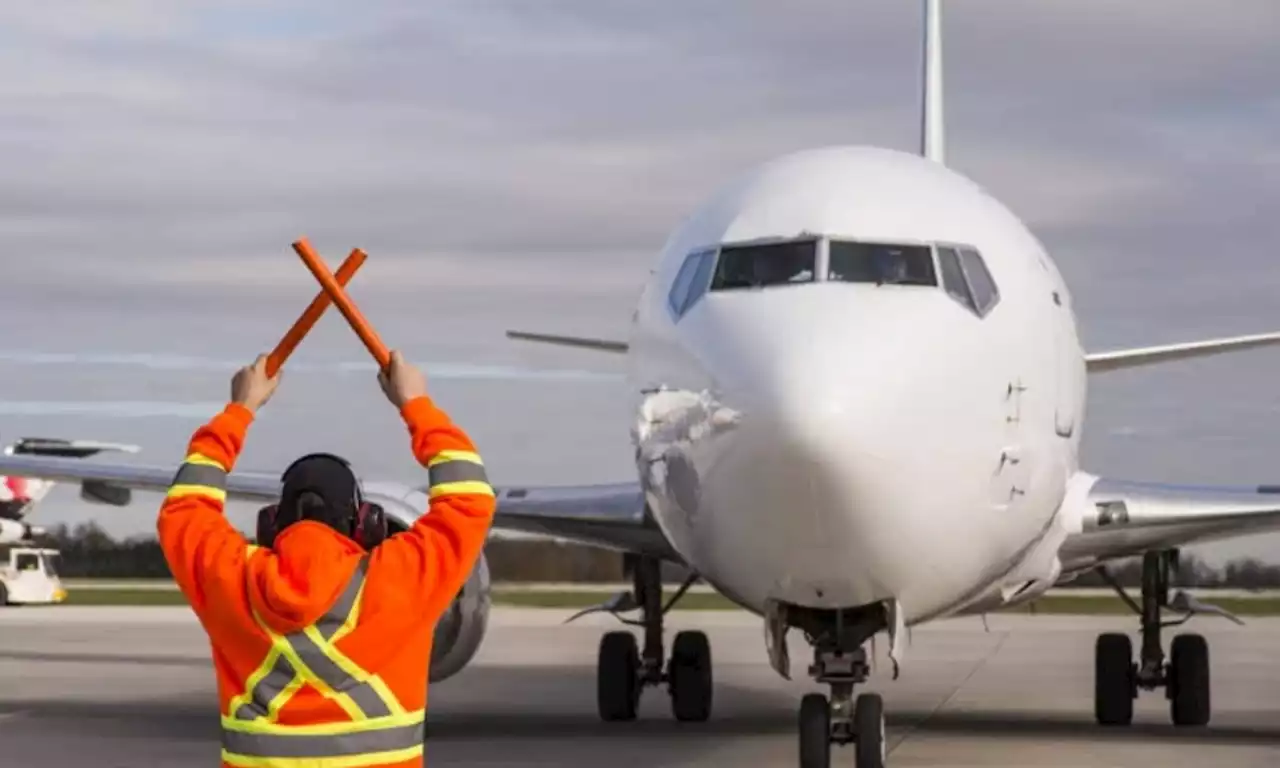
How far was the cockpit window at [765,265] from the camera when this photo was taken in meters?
11.0

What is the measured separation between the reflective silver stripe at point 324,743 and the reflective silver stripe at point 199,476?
0.61 m

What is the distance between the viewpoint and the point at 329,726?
539cm

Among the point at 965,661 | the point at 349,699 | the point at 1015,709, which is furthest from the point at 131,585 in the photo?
the point at 349,699

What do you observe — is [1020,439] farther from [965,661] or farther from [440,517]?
[965,661]

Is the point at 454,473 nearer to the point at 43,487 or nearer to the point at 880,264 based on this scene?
the point at 880,264

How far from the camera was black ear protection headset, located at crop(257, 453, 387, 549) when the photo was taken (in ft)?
17.7

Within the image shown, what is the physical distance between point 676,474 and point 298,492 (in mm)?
5710

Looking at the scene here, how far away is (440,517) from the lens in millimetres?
5324

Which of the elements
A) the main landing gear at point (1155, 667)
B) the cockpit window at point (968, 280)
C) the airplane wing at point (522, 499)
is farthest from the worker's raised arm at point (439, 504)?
the main landing gear at point (1155, 667)

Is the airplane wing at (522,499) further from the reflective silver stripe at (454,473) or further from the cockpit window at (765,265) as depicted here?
the reflective silver stripe at (454,473)

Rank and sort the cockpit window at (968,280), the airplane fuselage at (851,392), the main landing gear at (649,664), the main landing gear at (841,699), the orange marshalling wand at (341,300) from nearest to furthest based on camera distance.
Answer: the orange marshalling wand at (341,300) < the airplane fuselage at (851,392) < the cockpit window at (968,280) < the main landing gear at (841,699) < the main landing gear at (649,664)

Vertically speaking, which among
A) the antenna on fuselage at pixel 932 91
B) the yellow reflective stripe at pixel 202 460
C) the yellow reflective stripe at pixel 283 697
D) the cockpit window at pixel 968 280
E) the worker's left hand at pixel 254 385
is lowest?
the yellow reflective stripe at pixel 283 697

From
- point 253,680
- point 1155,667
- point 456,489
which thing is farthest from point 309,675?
point 1155,667

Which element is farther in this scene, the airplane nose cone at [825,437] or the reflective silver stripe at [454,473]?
the airplane nose cone at [825,437]
